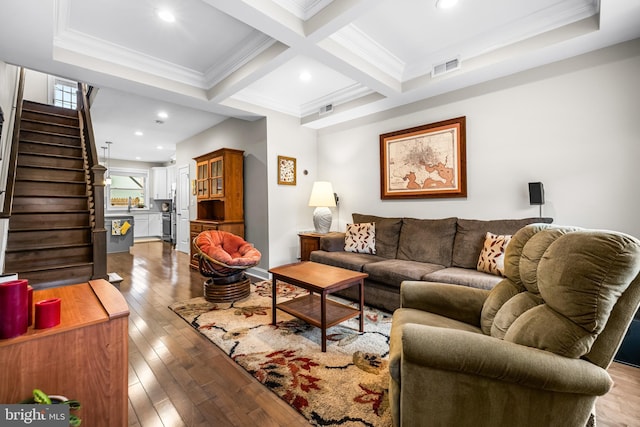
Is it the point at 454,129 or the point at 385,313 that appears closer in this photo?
the point at 385,313

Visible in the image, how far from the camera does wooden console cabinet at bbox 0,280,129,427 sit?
929 mm

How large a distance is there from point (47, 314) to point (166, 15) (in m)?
2.60

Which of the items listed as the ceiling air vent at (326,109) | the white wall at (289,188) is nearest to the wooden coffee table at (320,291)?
the white wall at (289,188)

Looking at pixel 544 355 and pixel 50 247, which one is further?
pixel 50 247

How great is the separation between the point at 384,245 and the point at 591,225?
200cm

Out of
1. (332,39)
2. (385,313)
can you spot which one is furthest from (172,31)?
(385,313)

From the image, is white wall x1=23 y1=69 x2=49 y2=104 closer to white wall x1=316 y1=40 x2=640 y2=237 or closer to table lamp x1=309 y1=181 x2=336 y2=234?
table lamp x1=309 y1=181 x2=336 y2=234

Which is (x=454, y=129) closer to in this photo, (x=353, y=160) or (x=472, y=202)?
(x=472, y=202)

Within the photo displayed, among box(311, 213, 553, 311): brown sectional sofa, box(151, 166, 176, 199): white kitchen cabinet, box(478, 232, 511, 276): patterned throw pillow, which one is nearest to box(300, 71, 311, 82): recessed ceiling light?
box(311, 213, 553, 311): brown sectional sofa

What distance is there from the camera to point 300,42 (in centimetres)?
250

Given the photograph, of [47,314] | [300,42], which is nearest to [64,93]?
[300,42]

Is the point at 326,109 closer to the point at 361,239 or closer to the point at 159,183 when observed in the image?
the point at 361,239

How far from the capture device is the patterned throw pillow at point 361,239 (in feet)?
12.3

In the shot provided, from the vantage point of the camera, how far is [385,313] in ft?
9.75
